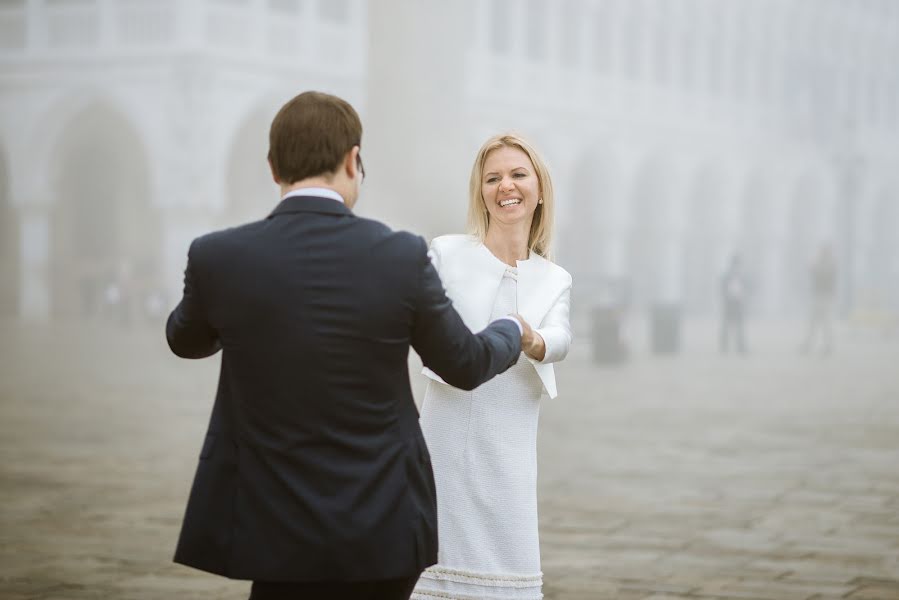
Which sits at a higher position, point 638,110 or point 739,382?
point 638,110

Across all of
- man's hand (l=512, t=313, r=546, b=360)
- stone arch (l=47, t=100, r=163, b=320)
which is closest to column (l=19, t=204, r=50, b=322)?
stone arch (l=47, t=100, r=163, b=320)

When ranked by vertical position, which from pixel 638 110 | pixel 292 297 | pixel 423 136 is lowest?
pixel 292 297

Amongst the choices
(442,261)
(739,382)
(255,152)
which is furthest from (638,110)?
(442,261)

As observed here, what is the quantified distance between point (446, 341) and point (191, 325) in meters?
0.43

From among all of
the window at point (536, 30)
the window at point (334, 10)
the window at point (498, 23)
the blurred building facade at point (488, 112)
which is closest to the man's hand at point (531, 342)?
the blurred building facade at point (488, 112)

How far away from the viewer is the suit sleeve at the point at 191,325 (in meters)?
2.54

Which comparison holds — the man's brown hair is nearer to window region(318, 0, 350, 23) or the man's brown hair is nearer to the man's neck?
the man's neck

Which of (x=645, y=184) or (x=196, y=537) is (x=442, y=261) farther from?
(x=645, y=184)

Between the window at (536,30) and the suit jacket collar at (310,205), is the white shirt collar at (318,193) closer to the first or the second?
the suit jacket collar at (310,205)

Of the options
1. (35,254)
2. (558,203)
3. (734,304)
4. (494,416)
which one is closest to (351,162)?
(494,416)

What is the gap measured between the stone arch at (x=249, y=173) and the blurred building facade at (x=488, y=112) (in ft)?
0.14

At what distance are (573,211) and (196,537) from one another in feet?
96.6

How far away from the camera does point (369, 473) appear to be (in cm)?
249

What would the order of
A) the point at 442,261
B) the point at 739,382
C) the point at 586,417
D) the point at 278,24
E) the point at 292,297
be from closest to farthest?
the point at 292,297 → the point at 442,261 → the point at 586,417 → the point at 739,382 → the point at 278,24
